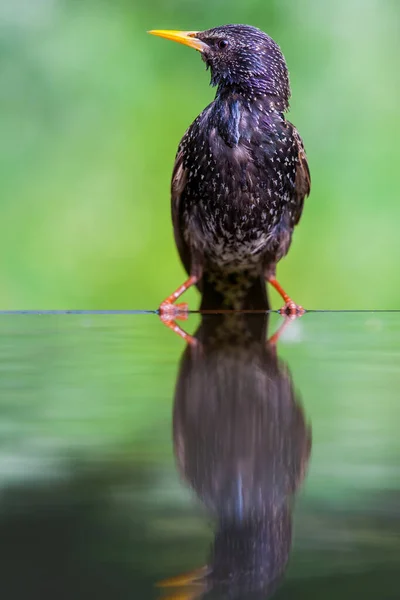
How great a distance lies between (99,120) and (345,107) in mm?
1534

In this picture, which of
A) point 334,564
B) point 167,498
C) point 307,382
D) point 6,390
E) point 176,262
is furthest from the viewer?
point 176,262

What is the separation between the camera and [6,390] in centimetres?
156

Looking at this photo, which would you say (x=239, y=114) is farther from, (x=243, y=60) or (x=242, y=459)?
(x=242, y=459)

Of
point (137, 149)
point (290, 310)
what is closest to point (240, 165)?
point (290, 310)

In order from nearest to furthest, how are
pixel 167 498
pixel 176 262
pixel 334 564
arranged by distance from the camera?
pixel 334 564, pixel 167 498, pixel 176 262

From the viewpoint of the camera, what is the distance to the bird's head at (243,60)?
4.07 m

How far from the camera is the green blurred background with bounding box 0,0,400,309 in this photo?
624 centimetres

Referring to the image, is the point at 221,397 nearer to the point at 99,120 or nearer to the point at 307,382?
the point at 307,382

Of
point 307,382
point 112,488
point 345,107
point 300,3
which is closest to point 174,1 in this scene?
point 300,3

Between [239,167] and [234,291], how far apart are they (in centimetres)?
78

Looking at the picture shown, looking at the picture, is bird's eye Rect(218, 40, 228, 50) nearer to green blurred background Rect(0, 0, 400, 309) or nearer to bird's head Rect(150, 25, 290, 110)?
bird's head Rect(150, 25, 290, 110)

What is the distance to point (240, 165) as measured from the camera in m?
3.96

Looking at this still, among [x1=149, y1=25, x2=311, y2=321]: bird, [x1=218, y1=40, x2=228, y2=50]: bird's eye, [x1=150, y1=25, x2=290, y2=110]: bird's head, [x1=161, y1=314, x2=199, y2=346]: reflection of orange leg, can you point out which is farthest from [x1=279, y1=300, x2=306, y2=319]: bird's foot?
[x1=218, y1=40, x2=228, y2=50]: bird's eye

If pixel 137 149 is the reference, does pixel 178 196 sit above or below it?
below
